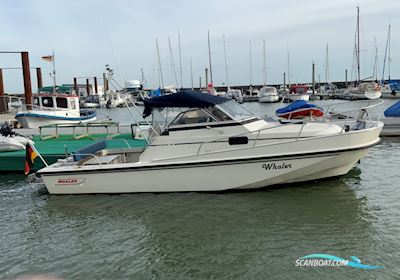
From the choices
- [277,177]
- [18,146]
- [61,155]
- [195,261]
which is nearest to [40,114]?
[18,146]

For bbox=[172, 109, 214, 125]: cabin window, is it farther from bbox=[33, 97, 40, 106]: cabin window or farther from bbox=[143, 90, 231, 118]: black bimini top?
bbox=[33, 97, 40, 106]: cabin window

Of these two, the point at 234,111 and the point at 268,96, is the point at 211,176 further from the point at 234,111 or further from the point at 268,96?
the point at 268,96

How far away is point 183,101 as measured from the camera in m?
9.91

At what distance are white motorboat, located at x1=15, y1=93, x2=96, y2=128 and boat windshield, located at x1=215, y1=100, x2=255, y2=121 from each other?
1689 cm

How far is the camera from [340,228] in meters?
7.61

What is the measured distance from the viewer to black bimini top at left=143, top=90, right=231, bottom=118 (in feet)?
32.3

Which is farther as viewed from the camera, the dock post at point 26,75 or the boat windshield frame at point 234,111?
the dock post at point 26,75

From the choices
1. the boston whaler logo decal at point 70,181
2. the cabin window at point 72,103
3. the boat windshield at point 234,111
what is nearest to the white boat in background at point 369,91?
the cabin window at point 72,103

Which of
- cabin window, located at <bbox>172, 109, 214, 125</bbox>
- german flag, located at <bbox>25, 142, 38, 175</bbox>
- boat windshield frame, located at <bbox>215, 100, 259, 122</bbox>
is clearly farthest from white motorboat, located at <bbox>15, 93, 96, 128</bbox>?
boat windshield frame, located at <bbox>215, 100, 259, 122</bbox>

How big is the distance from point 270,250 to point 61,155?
8.58 m

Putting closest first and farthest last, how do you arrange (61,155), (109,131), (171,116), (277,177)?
(277,177) → (171,116) → (61,155) → (109,131)

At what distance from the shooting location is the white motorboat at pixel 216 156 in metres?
9.41

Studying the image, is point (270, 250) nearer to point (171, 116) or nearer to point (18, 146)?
point (171, 116)

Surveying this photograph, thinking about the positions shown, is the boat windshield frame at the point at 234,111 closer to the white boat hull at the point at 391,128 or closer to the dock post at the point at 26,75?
the white boat hull at the point at 391,128
